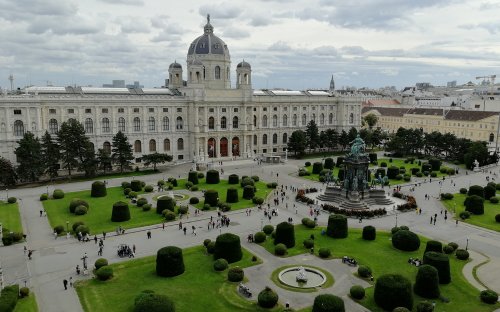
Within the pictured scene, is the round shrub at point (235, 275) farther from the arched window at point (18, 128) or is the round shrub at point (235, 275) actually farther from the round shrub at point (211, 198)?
the arched window at point (18, 128)

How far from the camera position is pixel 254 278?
121 feet

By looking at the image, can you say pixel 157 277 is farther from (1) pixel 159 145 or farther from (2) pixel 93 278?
(1) pixel 159 145

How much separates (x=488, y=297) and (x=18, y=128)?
77.4m

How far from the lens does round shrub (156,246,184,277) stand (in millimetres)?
36469

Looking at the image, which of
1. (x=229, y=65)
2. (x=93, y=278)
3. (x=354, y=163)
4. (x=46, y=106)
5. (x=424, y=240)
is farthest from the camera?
(x=229, y=65)

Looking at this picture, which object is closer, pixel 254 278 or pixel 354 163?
pixel 254 278

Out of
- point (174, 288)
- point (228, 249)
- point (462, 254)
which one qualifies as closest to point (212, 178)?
point (228, 249)

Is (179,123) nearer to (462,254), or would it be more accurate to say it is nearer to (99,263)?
(99,263)

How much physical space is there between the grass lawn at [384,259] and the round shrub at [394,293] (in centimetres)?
97

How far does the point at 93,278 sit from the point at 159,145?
2331 inches

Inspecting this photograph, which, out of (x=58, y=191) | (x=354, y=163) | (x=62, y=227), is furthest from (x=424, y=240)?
(x=58, y=191)

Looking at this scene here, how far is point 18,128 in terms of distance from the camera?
77875 millimetres

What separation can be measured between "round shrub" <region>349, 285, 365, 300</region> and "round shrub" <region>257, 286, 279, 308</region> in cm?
604

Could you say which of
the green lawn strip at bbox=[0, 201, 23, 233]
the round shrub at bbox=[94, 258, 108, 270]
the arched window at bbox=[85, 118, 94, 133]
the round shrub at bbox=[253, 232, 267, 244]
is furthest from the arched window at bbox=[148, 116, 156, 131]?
the round shrub at bbox=[94, 258, 108, 270]
